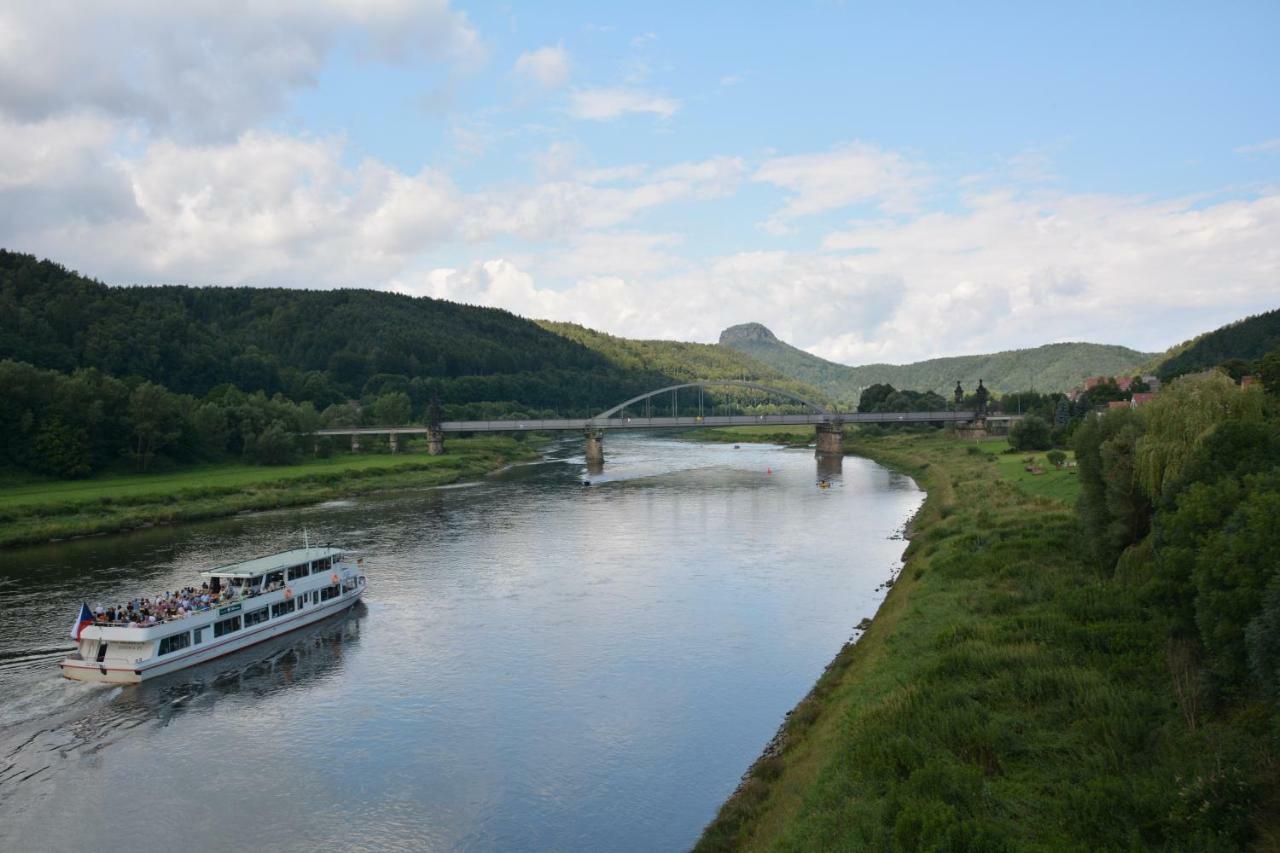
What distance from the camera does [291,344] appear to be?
157 m

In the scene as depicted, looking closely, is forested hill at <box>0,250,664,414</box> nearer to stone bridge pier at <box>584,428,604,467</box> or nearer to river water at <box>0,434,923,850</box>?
stone bridge pier at <box>584,428,604,467</box>

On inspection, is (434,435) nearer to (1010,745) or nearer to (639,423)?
(639,423)

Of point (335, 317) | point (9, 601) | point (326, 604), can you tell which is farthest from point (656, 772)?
point (335, 317)

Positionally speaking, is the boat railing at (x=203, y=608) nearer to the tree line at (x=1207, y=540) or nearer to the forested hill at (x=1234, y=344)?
the tree line at (x=1207, y=540)

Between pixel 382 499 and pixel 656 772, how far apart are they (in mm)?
49230

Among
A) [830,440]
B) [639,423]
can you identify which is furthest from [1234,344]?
[639,423]

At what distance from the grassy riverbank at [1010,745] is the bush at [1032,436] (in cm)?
5209

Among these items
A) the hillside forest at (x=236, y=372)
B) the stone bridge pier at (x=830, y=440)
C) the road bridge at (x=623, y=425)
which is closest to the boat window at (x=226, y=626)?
the hillside forest at (x=236, y=372)

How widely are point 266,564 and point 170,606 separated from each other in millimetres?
4611

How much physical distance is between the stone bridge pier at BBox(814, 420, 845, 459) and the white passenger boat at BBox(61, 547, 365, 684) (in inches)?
2912

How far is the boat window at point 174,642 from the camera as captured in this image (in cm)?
2505

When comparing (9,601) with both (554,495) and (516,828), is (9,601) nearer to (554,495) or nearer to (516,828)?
(516,828)

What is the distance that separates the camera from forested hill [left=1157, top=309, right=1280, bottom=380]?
419 ft

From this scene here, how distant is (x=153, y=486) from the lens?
5669 centimetres
